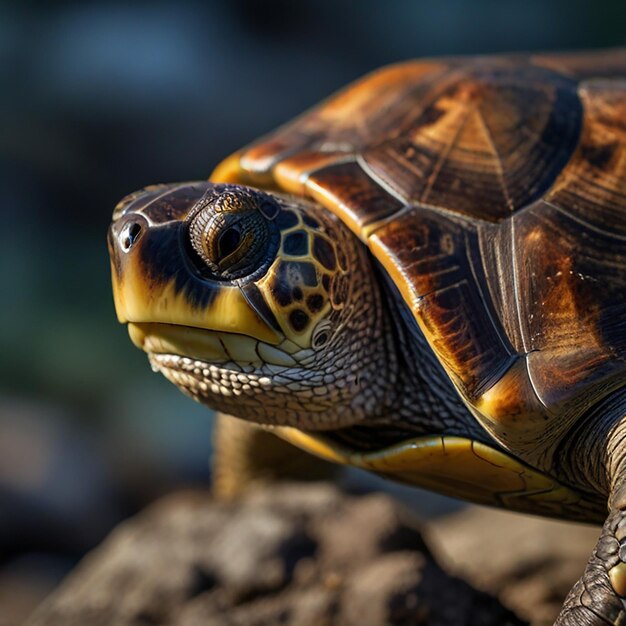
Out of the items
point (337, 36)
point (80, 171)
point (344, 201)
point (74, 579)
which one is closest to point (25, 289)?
point (80, 171)

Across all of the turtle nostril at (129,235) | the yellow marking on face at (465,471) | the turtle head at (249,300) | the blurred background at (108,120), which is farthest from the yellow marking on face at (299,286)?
the blurred background at (108,120)

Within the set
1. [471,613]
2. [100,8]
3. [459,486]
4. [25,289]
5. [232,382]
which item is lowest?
[25,289]

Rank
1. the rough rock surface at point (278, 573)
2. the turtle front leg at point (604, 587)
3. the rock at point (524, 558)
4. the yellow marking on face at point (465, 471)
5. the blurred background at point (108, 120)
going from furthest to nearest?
the blurred background at point (108, 120) → the rock at point (524, 558) → the rough rock surface at point (278, 573) → the yellow marking on face at point (465, 471) → the turtle front leg at point (604, 587)

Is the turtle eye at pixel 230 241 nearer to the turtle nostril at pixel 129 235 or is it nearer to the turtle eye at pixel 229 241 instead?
the turtle eye at pixel 229 241

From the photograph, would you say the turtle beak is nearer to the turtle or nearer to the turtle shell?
the turtle

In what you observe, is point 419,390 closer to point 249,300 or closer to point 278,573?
point 249,300

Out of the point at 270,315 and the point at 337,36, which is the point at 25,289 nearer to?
the point at 337,36
